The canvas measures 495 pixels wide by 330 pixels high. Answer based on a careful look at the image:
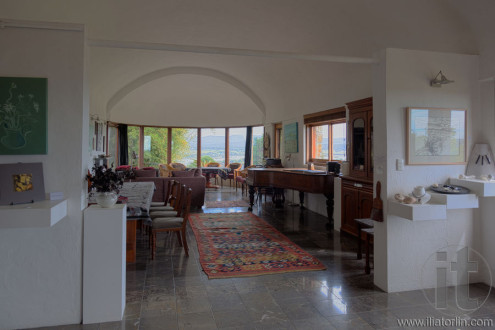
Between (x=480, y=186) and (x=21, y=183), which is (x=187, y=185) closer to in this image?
(x=21, y=183)

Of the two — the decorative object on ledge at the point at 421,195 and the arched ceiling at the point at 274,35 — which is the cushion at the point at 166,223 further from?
the decorative object on ledge at the point at 421,195

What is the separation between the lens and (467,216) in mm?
3543

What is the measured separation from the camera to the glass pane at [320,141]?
7629 mm

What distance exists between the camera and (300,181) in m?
6.28

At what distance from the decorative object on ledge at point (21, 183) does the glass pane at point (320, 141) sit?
19.9ft

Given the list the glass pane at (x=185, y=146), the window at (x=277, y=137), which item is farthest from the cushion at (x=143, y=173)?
the glass pane at (x=185, y=146)

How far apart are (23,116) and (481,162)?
425cm

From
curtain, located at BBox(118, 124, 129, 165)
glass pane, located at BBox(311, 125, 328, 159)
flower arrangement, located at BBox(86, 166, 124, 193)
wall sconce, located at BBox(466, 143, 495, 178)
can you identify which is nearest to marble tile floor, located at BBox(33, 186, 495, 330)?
flower arrangement, located at BBox(86, 166, 124, 193)

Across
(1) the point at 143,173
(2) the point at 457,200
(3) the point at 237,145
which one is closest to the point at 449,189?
(2) the point at 457,200

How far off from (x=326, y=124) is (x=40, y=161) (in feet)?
19.7

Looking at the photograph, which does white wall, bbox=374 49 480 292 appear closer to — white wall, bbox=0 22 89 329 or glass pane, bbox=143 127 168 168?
white wall, bbox=0 22 89 329

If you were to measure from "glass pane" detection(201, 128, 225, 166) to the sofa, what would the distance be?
5167mm

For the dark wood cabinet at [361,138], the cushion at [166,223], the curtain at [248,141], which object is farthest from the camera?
the curtain at [248,141]

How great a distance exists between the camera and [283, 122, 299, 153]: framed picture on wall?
8.36 metres
